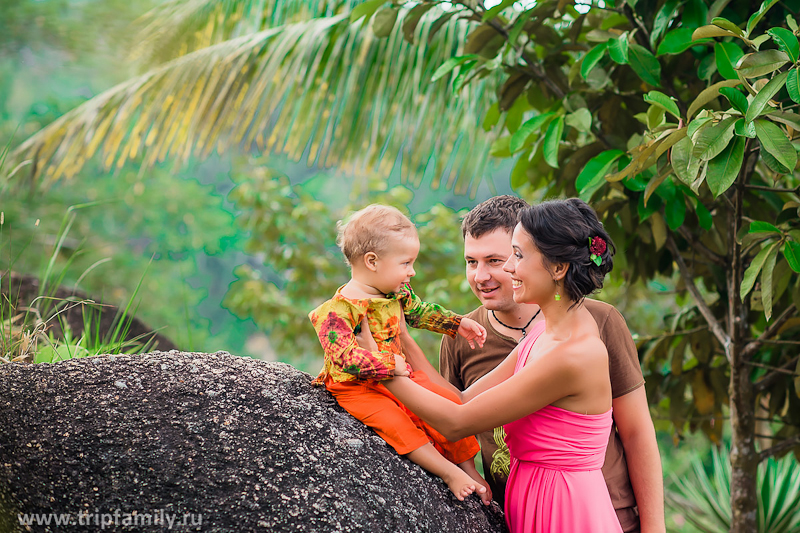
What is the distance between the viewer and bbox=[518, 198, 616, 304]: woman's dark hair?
5.53 feet

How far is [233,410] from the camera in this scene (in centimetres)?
172

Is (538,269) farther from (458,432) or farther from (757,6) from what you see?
(757,6)

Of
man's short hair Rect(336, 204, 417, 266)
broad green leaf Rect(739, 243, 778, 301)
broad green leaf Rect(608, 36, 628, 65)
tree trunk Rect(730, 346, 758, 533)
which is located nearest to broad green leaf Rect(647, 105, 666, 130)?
broad green leaf Rect(608, 36, 628, 65)

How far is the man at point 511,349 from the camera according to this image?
1887 millimetres

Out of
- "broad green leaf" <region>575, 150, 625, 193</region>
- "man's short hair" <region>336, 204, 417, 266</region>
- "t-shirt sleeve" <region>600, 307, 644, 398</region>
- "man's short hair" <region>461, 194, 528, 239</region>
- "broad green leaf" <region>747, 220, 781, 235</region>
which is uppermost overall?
"broad green leaf" <region>575, 150, 625, 193</region>

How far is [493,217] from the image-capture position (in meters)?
2.14

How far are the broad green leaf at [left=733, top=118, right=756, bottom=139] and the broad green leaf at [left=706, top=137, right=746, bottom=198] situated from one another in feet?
0.13

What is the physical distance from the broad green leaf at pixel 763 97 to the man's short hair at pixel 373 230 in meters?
1.02

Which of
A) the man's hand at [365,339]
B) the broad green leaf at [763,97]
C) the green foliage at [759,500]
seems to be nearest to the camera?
the broad green leaf at [763,97]

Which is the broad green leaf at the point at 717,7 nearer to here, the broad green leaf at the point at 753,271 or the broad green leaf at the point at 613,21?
the broad green leaf at the point at 613,21

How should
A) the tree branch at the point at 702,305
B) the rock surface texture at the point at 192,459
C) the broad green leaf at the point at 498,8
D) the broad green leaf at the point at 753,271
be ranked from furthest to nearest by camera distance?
the tree branch at the point at 702,305 < the broad green leaf at the point at 498,8 < the broad green leaf at the point at 753,271 < the rock surface texture at the point at 192,459

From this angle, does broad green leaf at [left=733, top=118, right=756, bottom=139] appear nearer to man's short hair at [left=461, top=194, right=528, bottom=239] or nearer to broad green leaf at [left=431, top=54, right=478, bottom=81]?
man's short hair at [left=461, top=194, right=528, bottom=239]

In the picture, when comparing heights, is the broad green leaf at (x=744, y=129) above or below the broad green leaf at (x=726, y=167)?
above

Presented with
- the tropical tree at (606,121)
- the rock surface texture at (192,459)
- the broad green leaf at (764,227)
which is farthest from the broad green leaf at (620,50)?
the rock surface texture at (192,459)
